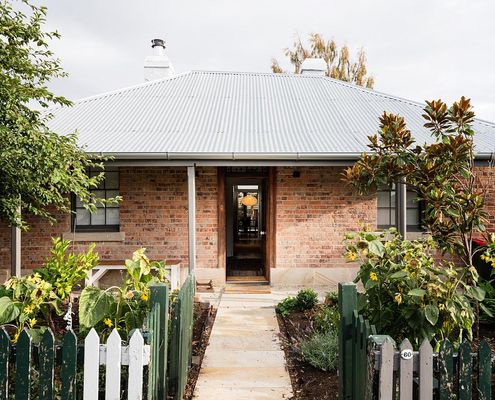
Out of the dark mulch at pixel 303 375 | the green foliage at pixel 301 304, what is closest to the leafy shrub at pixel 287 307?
the green foliage at pixel 301 304

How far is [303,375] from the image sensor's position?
400 cm

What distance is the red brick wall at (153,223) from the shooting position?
8656 mm

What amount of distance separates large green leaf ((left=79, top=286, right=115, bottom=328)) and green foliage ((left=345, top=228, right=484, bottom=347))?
6.59 feet

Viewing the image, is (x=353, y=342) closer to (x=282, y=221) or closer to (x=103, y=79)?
(x=282, y=221)

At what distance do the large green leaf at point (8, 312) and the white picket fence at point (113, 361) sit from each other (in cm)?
Answer: 126

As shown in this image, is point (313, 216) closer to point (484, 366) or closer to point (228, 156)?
point (228, 156)

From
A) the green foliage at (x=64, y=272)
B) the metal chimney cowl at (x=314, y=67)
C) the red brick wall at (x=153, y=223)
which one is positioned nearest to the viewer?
the green foliage at (x=64, y=272)

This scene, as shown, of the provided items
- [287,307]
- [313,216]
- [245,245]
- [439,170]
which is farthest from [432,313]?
[245,245]

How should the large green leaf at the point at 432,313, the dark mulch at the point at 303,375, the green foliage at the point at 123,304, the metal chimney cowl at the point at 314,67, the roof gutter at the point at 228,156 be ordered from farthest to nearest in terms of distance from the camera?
1. the metal chimney cowl at the point at 314,67
2. the roof gutter at the point at 228,156
3. the dark mulch at the point at 303,375
4. the green foliage at the point at 123,304
5. the large green leaf at the point at 432,313

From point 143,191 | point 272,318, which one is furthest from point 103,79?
point 272,318

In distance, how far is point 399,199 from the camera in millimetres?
7383

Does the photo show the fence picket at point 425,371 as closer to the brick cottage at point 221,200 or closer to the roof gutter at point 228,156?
the roof gutter at point 228,156

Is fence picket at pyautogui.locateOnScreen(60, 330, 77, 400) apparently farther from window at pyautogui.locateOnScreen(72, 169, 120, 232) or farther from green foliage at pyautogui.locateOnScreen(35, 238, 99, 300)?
window at pyautogui.locateOnScreen(72, 169, 120, 232)

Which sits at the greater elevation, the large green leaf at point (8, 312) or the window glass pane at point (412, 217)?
the window glass pane at point (412, 217)
